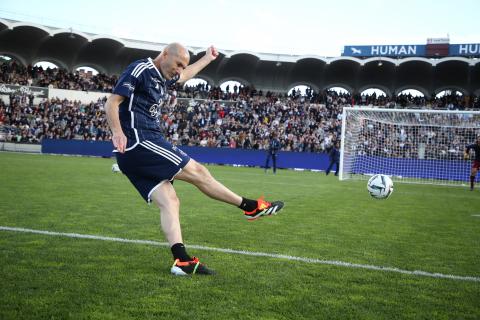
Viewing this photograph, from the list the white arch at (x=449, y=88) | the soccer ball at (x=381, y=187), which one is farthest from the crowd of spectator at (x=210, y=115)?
the soccer ball at (x=381, y=187)

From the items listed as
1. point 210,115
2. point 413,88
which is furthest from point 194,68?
point 413,88

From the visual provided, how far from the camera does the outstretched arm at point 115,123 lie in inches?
141

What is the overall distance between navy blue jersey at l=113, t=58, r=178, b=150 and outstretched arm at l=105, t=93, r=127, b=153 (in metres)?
0.13

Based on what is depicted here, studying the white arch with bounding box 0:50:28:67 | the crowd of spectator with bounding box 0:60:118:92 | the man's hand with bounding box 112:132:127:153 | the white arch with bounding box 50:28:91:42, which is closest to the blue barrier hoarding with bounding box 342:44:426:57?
the crowd of spectator with bounding box 0:60:118:92

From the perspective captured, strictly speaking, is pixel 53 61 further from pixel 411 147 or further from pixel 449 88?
pixel 449 88

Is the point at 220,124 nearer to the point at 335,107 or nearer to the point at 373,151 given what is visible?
the point at 335,107

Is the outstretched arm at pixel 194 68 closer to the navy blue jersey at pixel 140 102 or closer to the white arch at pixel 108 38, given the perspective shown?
the navy blue jersey at pixel 140 102

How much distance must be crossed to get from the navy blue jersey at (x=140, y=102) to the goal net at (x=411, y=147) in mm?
18422

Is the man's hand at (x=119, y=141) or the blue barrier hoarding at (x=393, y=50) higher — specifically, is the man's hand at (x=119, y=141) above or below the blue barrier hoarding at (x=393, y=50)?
below

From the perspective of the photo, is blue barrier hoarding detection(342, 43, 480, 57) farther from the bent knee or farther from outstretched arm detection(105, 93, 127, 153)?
outstretched arm detection(105, 93, 127, 153)

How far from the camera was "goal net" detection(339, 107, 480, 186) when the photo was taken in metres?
22.0

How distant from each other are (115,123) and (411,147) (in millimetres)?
21964

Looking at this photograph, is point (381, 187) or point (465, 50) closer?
point (381, 187)

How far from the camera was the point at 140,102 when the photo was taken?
3914 mm
